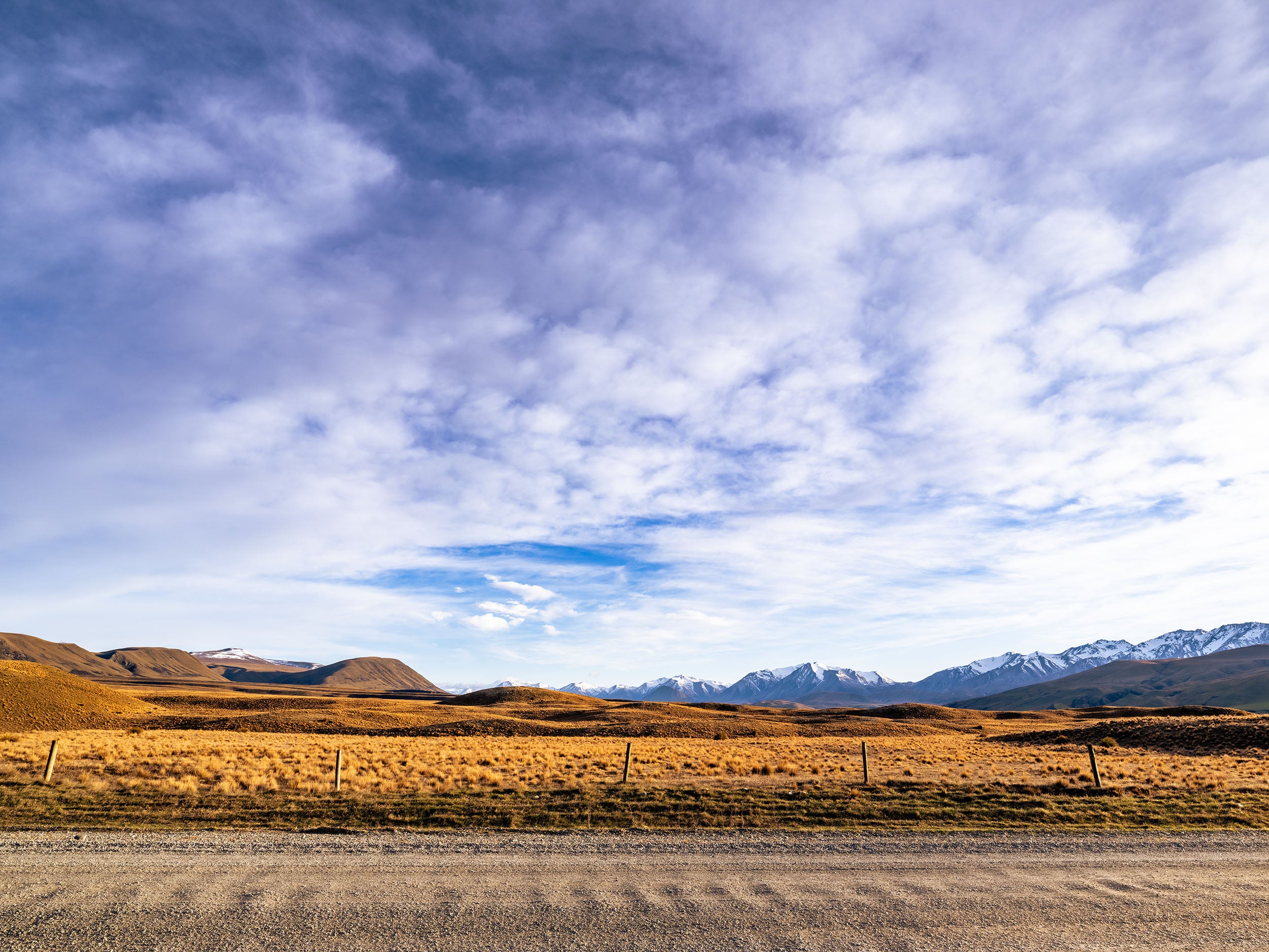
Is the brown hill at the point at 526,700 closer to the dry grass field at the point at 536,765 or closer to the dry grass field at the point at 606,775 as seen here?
the dry grass field at the point at 606,775

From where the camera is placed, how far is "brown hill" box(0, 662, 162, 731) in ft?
187

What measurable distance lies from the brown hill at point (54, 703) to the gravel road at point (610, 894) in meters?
56.7

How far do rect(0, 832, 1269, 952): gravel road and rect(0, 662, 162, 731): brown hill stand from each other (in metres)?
56.7

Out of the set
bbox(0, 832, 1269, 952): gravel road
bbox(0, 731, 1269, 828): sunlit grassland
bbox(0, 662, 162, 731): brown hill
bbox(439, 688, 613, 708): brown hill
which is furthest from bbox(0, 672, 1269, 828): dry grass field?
bbox(439, 688, 613, 708): brown hill

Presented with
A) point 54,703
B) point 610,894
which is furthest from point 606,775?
point 54,703

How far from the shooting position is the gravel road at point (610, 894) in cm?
1001

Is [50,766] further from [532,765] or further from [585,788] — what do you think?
[585,788]

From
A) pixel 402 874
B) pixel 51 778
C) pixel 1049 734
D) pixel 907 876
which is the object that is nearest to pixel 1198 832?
pixel 907 876

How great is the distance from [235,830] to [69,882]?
4687 mm

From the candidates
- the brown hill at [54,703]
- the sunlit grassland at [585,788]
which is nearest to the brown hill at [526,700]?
the brown hill at [54,703]

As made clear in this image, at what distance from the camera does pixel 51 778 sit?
923 inches

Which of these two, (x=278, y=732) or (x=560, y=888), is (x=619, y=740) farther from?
(x=560, y=888)

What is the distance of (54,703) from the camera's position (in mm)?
62438

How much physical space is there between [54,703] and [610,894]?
76.8 meters
